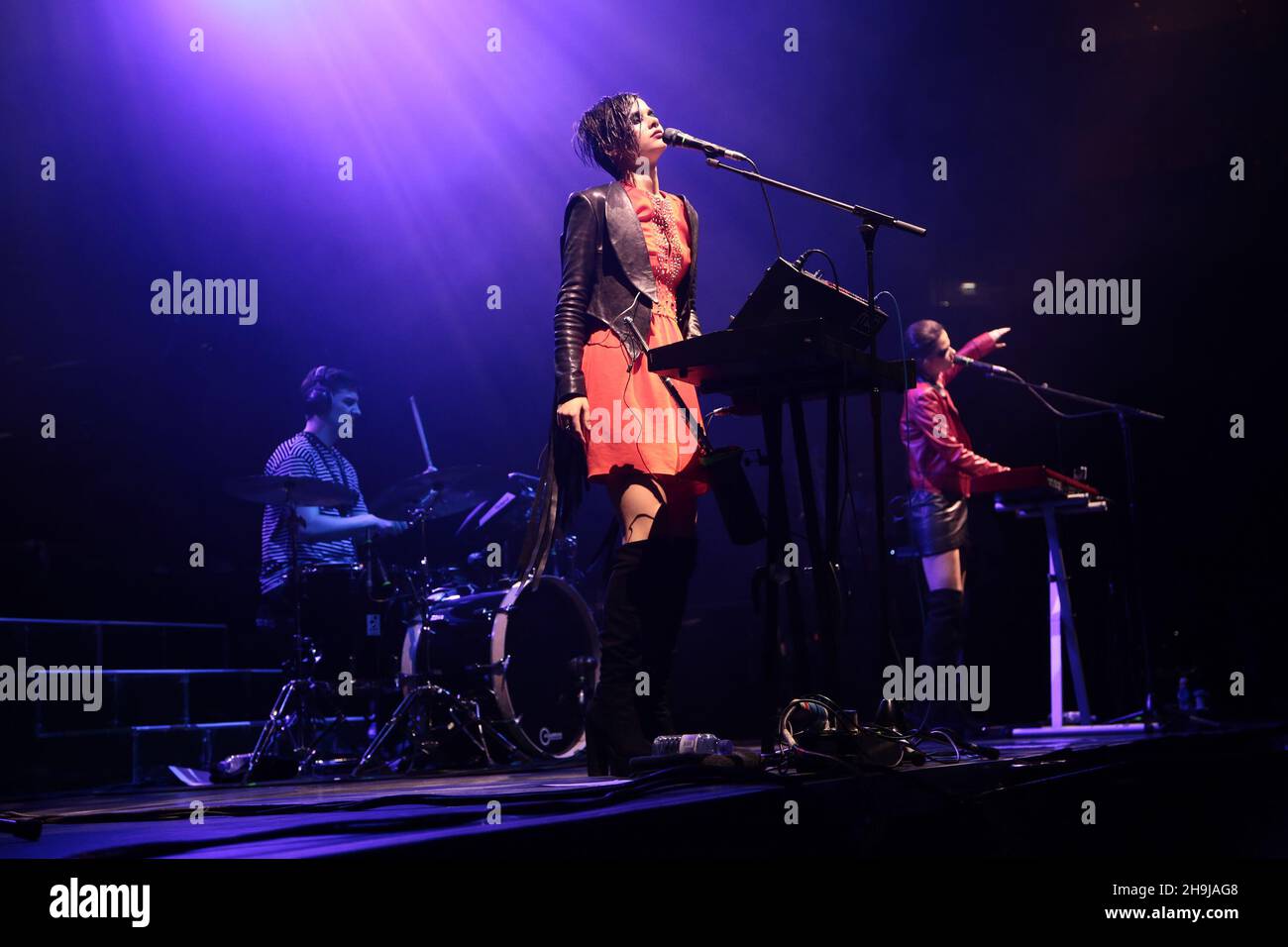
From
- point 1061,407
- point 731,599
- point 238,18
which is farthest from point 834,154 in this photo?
point 238,18

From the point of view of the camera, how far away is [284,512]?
20.6 feet

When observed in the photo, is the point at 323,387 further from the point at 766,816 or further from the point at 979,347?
the point at 766,816

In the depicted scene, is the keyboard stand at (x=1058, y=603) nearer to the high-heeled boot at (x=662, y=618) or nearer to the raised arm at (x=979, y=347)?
the raised arm at (x=979, y=347)

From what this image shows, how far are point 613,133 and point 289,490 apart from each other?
310 centimetres

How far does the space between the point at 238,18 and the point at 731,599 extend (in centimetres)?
452

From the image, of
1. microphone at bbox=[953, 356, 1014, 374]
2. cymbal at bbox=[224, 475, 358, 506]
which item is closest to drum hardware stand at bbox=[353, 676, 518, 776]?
cymbal at bbox=[224, 475, 358, 506]

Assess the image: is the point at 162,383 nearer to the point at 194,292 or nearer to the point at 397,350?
the point at 194,292

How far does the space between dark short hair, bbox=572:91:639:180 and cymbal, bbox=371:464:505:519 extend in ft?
8.50

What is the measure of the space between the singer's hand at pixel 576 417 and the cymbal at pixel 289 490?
297cm

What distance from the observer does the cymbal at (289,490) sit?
5.80 m

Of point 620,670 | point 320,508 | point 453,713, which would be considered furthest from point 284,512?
point 620,670

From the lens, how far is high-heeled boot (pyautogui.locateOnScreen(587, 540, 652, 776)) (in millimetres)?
3141

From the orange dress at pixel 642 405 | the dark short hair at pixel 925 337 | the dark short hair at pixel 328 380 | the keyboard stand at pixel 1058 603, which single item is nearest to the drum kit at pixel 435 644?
the dark short hair at pixel 328 380

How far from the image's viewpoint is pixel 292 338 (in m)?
8.28
